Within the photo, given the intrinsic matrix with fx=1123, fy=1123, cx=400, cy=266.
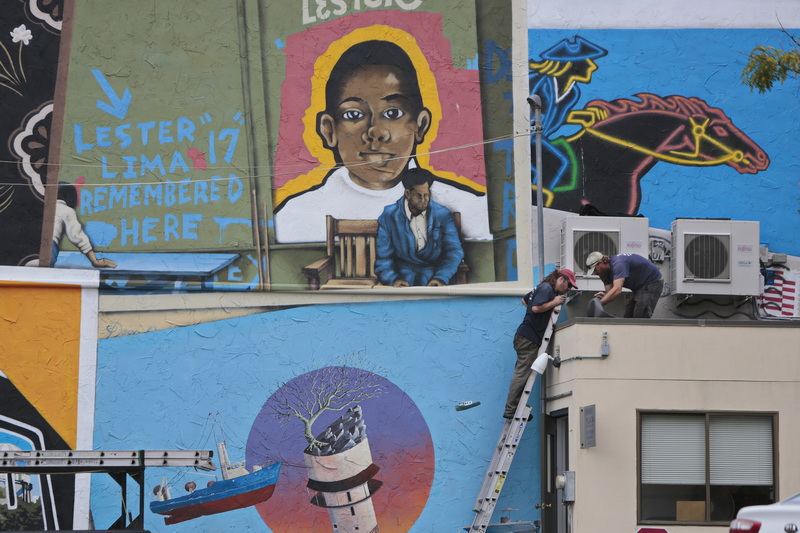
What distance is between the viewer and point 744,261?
15.0 m

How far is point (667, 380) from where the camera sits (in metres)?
13.4

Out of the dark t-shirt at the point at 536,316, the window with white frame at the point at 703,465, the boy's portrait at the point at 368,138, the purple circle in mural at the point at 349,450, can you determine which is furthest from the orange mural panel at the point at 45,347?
the window with white frame at the point at 703,465

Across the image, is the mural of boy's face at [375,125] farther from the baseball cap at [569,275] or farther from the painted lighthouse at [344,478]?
the painted lighthouse at [344,478]

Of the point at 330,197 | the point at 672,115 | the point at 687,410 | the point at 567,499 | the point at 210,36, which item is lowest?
the point at 567,499

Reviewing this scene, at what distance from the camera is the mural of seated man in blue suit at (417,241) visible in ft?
50.6

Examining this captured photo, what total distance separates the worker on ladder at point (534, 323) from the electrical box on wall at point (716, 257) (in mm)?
1581

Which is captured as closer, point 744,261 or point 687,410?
point 687,410

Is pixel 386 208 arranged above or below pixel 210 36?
below

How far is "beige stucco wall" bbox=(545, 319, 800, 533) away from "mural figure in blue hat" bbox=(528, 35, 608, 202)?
9.84 ft

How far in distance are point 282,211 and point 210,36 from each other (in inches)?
106

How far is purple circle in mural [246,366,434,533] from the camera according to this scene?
14.9 metres

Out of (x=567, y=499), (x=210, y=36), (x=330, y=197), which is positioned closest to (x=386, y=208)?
(x=330, y=197)

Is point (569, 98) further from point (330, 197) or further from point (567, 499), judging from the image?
point (567, 499)

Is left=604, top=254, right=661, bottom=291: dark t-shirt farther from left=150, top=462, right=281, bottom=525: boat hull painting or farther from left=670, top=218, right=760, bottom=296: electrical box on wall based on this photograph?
left=150, top=462, right=281, bottom=525: boat hull painting
